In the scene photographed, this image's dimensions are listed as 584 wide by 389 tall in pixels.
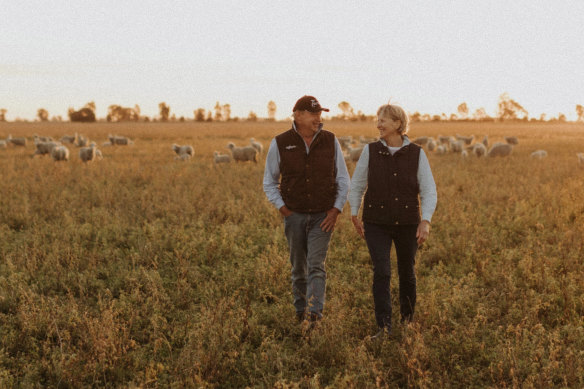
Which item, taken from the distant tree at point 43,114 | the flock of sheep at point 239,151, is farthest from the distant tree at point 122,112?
the flock of sheep at point 239,151

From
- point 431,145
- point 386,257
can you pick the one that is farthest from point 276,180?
point 431,145

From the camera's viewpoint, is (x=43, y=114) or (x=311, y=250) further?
(x=43, y=114)

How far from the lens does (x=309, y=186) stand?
404 centimetres

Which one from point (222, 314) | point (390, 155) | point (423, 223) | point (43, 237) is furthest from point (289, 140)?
point (43, 237)

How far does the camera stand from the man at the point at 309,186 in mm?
4039

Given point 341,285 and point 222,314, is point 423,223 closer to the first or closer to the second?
point 341,285

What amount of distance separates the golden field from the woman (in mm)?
742

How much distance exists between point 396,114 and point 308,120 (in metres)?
0.84

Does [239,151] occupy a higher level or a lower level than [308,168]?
higher

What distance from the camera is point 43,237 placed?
709cm

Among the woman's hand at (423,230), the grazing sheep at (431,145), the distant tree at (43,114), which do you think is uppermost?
the distant tree at (43,114)

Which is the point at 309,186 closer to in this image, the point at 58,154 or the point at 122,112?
the point at 58,154

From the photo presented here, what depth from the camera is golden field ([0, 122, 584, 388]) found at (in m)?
3.69

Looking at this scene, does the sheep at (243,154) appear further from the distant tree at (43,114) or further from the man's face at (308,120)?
the distant tree at (43,114)
